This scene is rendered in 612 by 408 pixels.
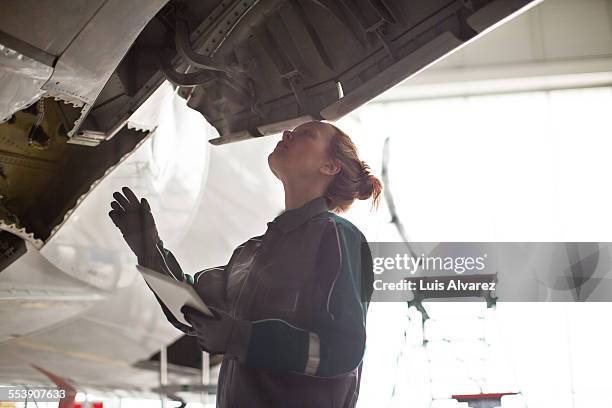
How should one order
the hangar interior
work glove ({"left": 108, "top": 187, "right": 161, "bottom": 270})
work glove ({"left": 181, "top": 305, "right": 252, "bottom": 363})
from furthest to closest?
the hangar interior → work glove ({"left": 108, "top": 187, "right": 161, "bottom": 270}) → work glove ({"left": 181, "top": 305, "right": 252, "bottom": 363})

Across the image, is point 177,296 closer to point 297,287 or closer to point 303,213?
point 297,287

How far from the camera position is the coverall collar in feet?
7.12

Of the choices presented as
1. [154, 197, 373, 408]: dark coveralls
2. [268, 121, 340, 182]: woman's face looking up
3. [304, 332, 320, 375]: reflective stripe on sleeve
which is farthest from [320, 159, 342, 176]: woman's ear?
[304, 332, 320, 375]: reflective stripe on sleeve

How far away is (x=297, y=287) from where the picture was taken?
79.0 inches

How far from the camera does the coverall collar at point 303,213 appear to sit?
7.12 feet

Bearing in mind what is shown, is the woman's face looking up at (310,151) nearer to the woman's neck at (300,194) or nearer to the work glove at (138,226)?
the woman's neck at (300,194)

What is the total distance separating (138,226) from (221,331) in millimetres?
504

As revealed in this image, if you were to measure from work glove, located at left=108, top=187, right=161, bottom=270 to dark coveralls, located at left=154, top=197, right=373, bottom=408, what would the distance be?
0.09m

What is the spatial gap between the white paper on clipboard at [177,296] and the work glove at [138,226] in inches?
4.9

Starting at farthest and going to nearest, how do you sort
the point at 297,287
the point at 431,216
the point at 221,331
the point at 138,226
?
the point at 431,216
the point at 138,226
the point at 297,287
the point at 221,331

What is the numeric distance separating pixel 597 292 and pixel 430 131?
184 cm

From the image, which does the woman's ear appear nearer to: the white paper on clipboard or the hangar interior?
the hangar interior

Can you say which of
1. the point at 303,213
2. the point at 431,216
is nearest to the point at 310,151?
the point at 303,213

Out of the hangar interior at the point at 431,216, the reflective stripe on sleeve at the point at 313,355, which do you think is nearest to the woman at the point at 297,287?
the reflective stripe on sleeve at the point at 313,355
